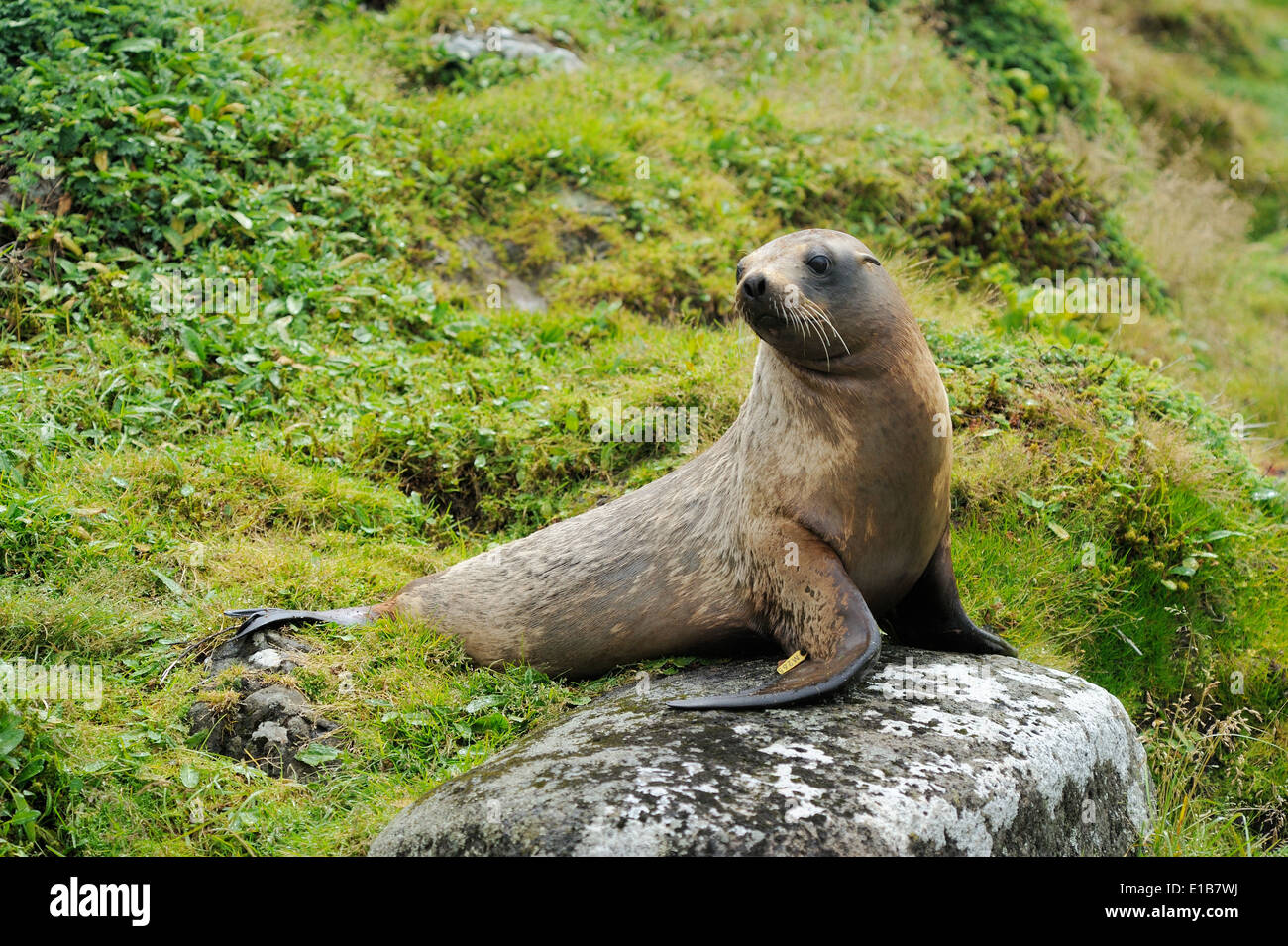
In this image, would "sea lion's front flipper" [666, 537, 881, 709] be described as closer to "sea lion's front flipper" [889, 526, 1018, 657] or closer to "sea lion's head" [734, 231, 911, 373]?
"sea lion's front flipper" [889, 526, 1018, 657]

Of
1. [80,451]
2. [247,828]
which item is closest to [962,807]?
[247,828]

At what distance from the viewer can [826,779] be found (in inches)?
134

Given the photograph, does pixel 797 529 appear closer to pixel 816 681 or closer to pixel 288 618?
pixel 816 681

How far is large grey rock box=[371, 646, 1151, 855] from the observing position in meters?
3.19

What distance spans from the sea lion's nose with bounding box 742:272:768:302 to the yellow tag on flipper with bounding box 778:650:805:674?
125 centimetres

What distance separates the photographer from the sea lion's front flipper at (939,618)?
4480 mm

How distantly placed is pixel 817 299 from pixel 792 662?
1.28 m

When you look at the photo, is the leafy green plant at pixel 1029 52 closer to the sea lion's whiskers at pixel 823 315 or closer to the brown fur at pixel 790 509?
the brown fur at pixel 790 509

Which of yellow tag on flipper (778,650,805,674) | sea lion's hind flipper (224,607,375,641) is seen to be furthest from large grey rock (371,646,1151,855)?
sea lion's hind flipper (224,607,375,641)

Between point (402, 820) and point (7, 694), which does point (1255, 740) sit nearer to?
point (402, 820)

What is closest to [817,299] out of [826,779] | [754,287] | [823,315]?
[823,315]

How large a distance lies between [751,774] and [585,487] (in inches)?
123

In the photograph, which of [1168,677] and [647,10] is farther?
[647,10]

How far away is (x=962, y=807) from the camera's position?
11.1ft
